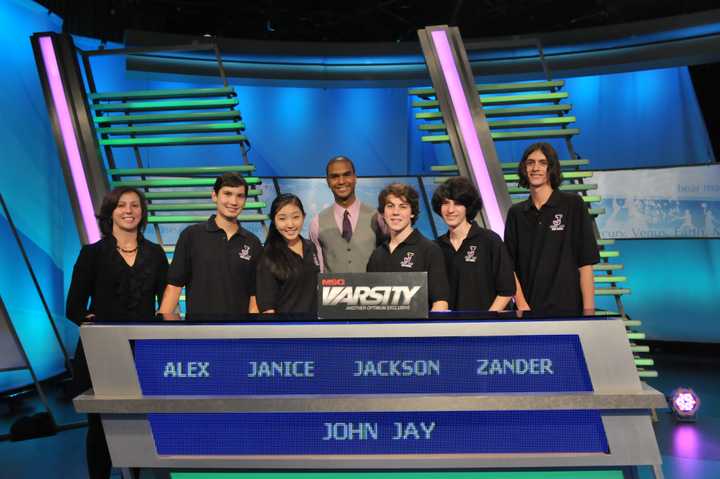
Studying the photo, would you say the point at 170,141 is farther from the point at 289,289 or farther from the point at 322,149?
the point at 322,149

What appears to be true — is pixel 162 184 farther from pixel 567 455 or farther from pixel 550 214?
pixel 567 455

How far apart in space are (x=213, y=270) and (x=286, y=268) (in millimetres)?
409

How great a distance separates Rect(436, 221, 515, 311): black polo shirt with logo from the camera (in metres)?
3.19

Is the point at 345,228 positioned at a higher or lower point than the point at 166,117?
lower

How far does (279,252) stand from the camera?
321 centimetres

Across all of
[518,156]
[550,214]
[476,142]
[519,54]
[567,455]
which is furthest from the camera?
[518,156]

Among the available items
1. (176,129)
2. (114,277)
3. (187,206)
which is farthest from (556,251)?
(176,129)

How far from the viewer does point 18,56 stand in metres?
7.19

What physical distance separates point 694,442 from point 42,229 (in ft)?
20.2

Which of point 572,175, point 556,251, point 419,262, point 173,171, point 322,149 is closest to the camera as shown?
point 419,262

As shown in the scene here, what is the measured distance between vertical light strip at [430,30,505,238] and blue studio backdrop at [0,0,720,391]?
3.62 m

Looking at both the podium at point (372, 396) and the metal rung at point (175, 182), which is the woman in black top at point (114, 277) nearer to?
the podium at point (372, 396)

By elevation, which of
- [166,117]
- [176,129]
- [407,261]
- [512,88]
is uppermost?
[512,88]

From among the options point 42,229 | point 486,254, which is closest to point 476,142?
point 486,254
